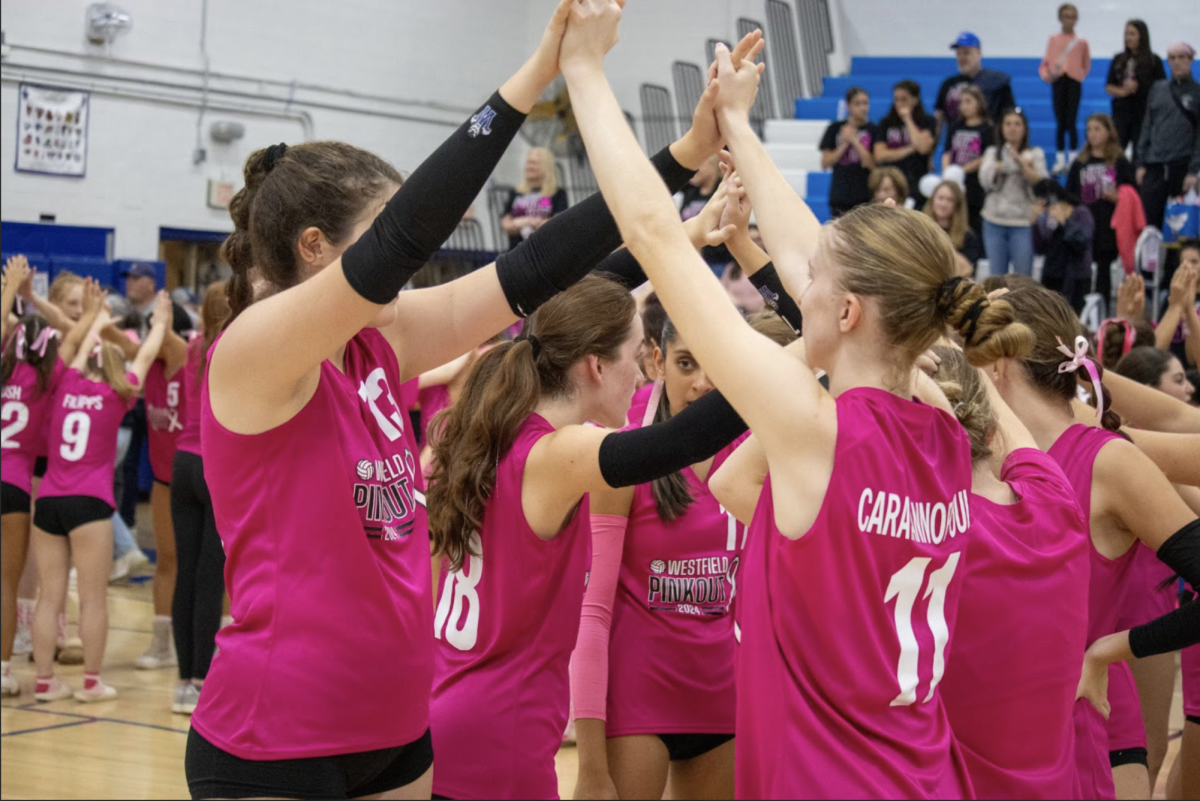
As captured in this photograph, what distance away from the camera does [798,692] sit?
148 centimetres

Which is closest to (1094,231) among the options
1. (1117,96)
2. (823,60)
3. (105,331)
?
(1117,96)

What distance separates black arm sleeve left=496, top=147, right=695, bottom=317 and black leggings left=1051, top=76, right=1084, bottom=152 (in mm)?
9922

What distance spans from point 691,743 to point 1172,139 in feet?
27.3

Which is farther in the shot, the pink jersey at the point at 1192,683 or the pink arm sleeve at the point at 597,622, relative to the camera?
the pink jersey at the point at 1192,683

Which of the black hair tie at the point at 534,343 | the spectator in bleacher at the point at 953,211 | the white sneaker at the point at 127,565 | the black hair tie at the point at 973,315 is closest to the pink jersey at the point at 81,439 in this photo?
the white sneaker at the point at 127,565

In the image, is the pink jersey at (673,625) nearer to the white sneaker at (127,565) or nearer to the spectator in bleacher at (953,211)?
the spectator in bleacher at (953,211)

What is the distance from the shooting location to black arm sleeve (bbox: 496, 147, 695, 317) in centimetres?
182

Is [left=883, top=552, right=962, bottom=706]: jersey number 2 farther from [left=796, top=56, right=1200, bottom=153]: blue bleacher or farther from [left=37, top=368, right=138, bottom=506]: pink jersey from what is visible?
[left=796, top=56, right=1200, bottom=153]: blue bleacher

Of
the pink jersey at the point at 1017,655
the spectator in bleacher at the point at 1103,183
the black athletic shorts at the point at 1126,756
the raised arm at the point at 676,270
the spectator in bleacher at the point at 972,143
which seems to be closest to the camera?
the raised arm at the point at 676,270

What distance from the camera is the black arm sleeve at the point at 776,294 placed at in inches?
83.7

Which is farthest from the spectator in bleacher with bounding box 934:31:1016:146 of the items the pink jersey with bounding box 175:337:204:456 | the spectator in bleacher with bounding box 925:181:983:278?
the pink jersey with bounding box 175:337:204:456

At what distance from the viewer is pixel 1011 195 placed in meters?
9.35

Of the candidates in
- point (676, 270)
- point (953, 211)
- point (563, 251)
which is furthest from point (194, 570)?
point (953, 211)

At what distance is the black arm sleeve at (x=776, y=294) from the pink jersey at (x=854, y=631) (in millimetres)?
579
